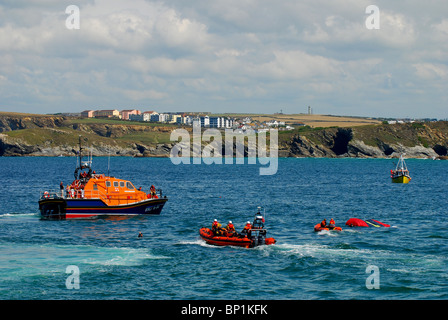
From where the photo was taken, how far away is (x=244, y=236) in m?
42.4

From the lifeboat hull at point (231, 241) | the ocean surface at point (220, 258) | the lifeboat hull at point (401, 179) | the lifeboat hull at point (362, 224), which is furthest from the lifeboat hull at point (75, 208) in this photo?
the lifeboat hull at point (401, 179)

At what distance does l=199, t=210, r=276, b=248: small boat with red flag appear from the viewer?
137 feet

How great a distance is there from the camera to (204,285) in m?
32.2

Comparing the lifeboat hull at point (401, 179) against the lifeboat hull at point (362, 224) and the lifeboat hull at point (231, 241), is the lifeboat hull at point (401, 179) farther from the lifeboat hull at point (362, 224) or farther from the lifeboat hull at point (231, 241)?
the lifeboat hull at point (231, 241)

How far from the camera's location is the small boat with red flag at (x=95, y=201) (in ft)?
184

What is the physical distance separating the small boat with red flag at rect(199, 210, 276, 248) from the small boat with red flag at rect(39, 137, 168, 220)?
56.1 ft

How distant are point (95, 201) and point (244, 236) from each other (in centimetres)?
2116

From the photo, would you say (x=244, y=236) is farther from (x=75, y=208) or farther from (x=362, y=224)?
(x=75, y=208)

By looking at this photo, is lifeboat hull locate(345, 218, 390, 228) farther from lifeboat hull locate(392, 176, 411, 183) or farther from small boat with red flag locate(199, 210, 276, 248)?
lifeboat hull locate(392, 176, 411, 183)

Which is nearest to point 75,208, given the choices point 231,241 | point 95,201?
point 95,201

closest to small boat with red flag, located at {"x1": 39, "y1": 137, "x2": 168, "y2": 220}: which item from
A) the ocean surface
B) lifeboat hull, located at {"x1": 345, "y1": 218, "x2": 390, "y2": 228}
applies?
the ocean surface

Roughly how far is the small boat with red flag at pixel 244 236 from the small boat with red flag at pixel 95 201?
17095mm
